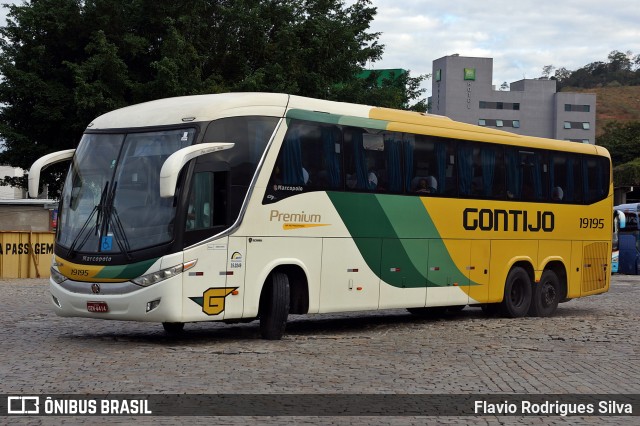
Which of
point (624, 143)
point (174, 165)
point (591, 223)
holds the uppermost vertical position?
point (624, 143)

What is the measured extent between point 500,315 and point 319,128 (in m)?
7.05

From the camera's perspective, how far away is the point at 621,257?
5169 cm

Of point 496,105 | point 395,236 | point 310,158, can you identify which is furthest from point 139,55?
point 496,105

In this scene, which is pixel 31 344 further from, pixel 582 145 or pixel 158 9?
pixel 158 9

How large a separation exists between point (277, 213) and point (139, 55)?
26.7 m

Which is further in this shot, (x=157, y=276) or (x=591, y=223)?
(x=591, y=223)

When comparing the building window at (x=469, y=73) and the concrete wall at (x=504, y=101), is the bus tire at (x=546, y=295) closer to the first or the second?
the concrete wall at (x=504, y=101)

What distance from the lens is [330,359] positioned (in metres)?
13.7

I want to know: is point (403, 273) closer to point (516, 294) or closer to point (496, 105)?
point (516, 294)

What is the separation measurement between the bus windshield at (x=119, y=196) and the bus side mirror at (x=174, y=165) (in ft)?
1.13

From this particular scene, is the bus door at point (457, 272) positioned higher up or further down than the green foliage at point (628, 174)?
further down

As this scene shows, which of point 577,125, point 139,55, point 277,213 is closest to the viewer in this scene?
point 277,213

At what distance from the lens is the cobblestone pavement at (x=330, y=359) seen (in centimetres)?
1092

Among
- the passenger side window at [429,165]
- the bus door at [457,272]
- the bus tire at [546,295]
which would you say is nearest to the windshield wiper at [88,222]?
the passenger side window at [429,165]
